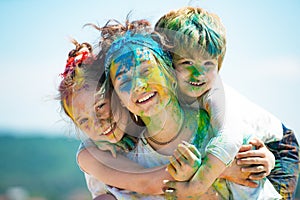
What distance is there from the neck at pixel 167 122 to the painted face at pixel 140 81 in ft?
0.14

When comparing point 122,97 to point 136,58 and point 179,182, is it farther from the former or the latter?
point 179,182

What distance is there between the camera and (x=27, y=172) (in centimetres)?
790

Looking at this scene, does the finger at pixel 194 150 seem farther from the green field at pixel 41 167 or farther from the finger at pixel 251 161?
the green field at pixel 41 167

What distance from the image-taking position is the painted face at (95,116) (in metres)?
1.51

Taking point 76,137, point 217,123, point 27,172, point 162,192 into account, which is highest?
point 217,123

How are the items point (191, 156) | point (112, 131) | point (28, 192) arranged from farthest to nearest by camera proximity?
point (28, 192)
point (112, 131)
point (191, 156)

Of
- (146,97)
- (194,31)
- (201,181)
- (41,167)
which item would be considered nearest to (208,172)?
(201,181)

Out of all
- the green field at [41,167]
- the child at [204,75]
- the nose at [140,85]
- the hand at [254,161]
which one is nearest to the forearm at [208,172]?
the child at [204,75]

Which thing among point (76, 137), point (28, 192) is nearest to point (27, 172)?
point (28, 192)

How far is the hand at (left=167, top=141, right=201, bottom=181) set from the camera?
56.0 inches

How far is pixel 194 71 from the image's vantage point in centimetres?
146

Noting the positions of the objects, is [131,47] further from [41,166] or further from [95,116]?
[41,166]

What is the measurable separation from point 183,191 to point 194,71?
30cm

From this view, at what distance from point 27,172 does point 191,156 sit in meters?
6.76
